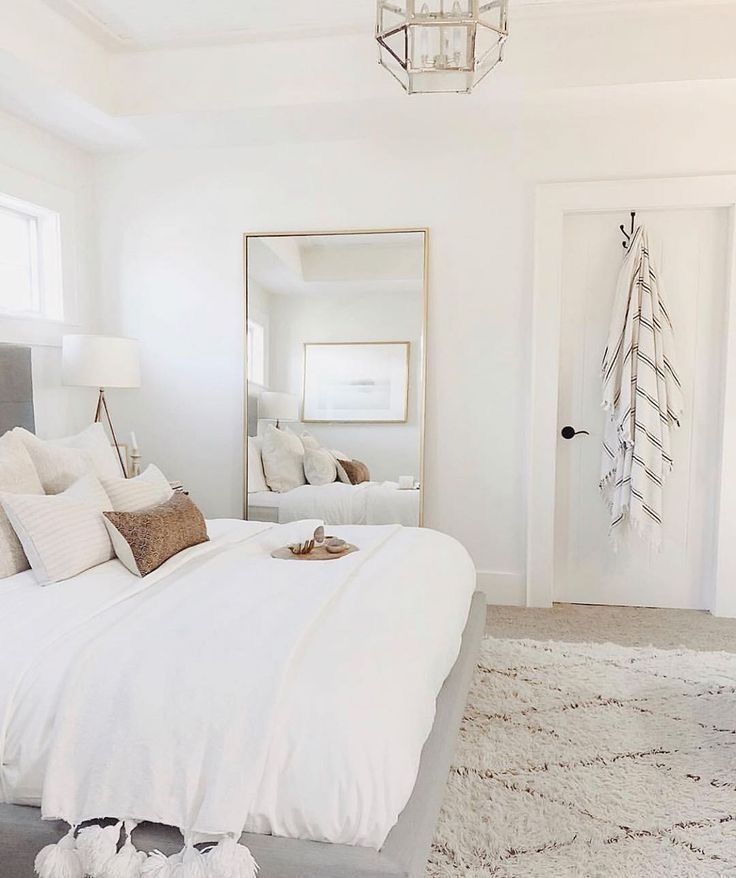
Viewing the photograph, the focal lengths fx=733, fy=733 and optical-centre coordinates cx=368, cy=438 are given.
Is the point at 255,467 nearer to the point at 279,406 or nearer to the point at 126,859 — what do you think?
the point at 279,406

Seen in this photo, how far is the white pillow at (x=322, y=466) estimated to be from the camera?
165 inches

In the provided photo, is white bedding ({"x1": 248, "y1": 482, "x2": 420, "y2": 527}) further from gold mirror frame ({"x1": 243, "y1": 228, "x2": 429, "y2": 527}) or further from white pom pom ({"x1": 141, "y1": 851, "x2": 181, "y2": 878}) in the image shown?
white pom pom ({"x1": 141, "y1": 851, "x2": 181, "y2": 878})

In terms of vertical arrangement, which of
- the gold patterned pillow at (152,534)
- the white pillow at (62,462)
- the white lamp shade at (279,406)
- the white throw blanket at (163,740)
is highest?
the white lamp shade at (279,406)

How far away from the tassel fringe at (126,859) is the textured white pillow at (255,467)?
285 centimetres

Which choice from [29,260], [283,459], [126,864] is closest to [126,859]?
[126,864]

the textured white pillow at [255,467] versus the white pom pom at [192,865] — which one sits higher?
the textured white pillow at [255,467]

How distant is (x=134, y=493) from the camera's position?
2785 millimetres

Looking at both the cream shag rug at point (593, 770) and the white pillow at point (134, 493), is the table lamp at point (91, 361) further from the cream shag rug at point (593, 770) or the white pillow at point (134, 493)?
the cream shag rug at point (593, 770)

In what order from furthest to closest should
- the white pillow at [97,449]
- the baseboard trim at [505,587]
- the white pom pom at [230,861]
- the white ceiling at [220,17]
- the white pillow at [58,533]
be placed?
1. the baseboard trim at [505,587]
2. the white ceiling at [220,17]
3. the white pillow at [97,449]
4. the white pillow at [58,533]
5. the white pom pom at [230,861]

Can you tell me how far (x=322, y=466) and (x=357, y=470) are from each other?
0.66 feet

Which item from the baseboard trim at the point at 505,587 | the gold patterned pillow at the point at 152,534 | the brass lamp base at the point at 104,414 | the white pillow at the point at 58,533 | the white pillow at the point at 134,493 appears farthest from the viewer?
the baseboard trim at the point at 505,587

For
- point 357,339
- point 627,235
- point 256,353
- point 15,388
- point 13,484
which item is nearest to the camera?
point 13,484

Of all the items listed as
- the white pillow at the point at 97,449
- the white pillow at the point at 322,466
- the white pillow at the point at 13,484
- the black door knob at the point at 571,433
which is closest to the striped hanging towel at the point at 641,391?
the black door knob at the point at 571,433

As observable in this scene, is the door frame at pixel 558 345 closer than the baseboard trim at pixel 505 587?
Yes
